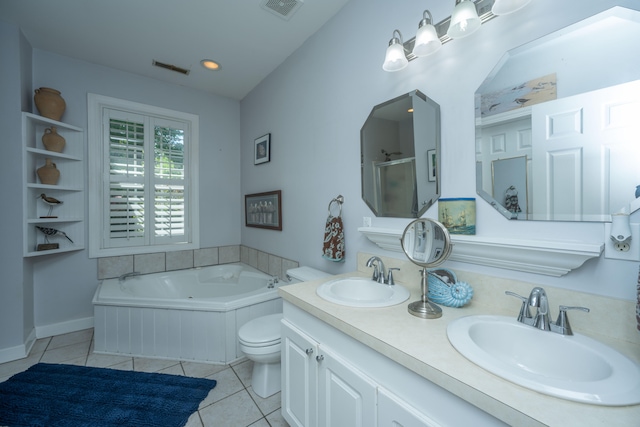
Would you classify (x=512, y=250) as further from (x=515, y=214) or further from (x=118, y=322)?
(x=118, y=322)

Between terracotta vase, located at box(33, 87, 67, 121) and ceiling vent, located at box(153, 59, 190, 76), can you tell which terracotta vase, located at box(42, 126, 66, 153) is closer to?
terracotta vase, located at box(33, 87, 67, 121)

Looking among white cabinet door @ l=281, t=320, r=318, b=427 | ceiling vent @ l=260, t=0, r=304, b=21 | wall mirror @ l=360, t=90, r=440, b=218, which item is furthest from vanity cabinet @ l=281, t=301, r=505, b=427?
ceiling vent @ l=260, t=0, r=304, b=21

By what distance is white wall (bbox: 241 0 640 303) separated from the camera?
3.13 ft

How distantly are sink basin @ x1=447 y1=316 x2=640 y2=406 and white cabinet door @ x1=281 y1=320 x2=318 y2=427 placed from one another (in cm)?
62

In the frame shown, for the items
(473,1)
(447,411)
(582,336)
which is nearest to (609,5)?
(473,1)

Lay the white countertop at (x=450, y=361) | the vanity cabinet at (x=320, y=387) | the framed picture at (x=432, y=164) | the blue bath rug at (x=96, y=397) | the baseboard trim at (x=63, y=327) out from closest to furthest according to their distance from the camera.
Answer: the white countertop at (x=450, y=361)
the vanity cabinet at (x=320, y=387)
the framed picture at (x=432, y=164)
the blue bath rug at (x=96, y=397)
the baseboard trim at (x=63, y=327)

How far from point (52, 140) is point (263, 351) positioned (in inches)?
101

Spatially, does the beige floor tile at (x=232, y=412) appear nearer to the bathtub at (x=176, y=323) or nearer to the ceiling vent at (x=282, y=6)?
the bathtub at (x=176, y=323)

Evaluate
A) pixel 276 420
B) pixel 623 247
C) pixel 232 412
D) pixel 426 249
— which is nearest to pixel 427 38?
pixel 426 249

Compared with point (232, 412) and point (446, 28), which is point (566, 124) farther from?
point (232, 412)

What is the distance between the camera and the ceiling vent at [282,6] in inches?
70.2

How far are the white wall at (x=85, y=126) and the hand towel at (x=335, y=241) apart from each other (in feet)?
6.26

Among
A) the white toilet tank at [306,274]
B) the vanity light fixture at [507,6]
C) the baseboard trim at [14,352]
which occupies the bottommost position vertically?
the baseboard trim at [14,352]

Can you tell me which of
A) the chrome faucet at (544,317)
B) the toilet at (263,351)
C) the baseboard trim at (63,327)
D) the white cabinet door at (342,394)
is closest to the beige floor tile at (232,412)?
the toilet at (263,351)
